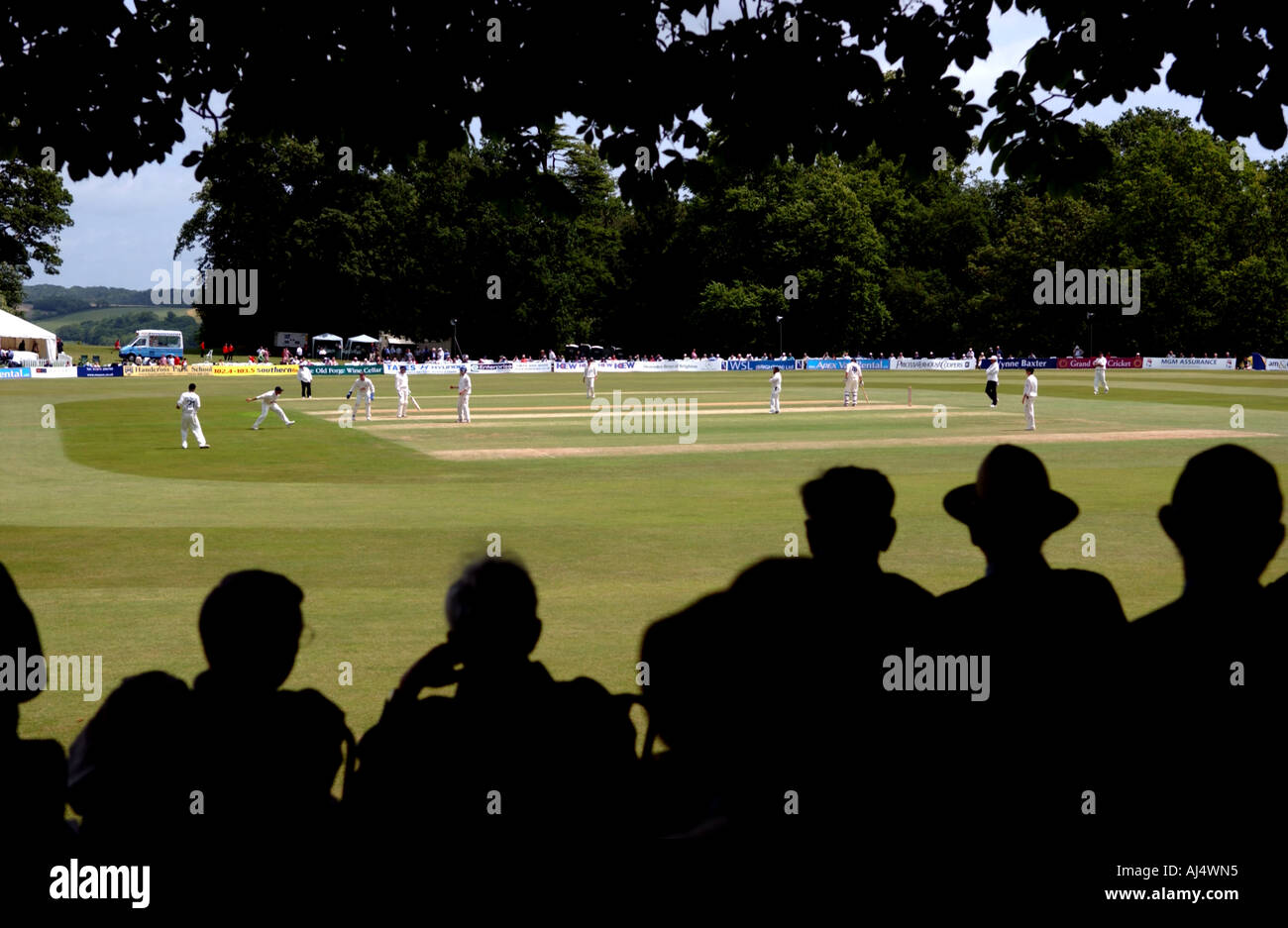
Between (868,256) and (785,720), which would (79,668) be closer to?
(785,720)

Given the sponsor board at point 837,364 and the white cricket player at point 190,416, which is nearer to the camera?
the white cricket player at point 190,416

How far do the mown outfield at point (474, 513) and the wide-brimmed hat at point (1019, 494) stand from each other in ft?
1.14

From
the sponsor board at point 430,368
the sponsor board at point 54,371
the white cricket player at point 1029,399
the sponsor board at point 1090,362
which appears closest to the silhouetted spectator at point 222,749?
the white cricket player at point 1029,399

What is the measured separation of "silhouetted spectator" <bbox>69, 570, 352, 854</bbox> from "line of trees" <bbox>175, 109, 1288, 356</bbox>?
9370 cm

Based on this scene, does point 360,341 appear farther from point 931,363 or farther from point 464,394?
point 464,394

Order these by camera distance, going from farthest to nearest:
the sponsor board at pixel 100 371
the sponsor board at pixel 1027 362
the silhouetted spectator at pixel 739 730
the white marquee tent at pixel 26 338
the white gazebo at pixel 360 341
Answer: the white gazebo at pixel 360 341
the sponsor board at pixel 1027 362
the white marquee tent at pixel 26 338
the sponsor board at pixel 100 371
the silhouetted spectator at pixel 739 730

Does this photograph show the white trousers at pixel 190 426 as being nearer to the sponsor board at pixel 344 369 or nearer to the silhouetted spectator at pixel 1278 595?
the silhouetted spectator at pixel 1278 595

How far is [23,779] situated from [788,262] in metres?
104

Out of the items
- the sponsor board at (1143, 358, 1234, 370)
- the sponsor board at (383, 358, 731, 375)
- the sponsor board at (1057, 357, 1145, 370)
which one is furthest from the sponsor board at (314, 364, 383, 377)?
the sponsor board at (1143, 358, 1234, 370)

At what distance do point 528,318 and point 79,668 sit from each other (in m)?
96.0

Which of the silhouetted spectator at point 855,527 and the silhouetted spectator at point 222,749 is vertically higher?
the silhouetted spectator at point 855,527

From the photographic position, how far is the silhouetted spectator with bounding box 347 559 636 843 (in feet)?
11.2

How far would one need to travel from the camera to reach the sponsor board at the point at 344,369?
80.9m
